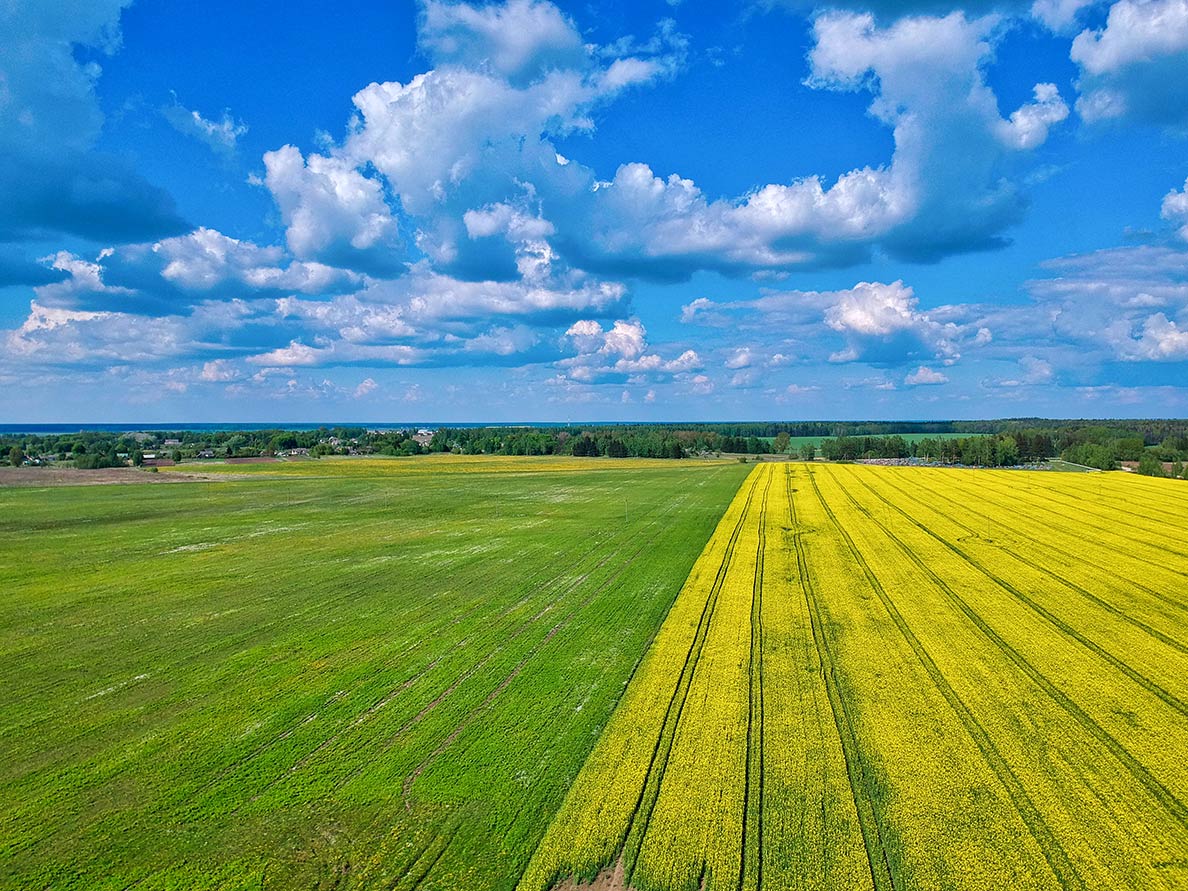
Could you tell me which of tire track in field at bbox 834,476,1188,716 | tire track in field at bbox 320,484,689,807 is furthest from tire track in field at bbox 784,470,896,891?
tire track in field at bbox 320,484,689,807

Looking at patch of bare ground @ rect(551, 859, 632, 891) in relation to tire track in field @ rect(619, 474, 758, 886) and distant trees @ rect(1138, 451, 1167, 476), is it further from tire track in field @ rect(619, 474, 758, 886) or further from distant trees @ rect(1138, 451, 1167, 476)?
distant trees @ rect(1138, 451, 1167, 476)

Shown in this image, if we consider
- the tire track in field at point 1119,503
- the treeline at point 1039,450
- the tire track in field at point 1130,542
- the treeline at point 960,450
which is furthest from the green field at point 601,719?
the treeline at point 960,450

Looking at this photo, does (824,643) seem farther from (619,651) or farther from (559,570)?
(559,570)

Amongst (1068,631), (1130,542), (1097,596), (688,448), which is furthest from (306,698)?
(688,448)

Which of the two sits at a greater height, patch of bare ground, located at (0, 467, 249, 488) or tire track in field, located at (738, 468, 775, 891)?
patch of bare ground, located at (0, 467, 249, 488)

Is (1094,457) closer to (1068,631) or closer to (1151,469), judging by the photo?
(1151,469)

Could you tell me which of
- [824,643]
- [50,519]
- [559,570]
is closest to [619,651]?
[824,643]
